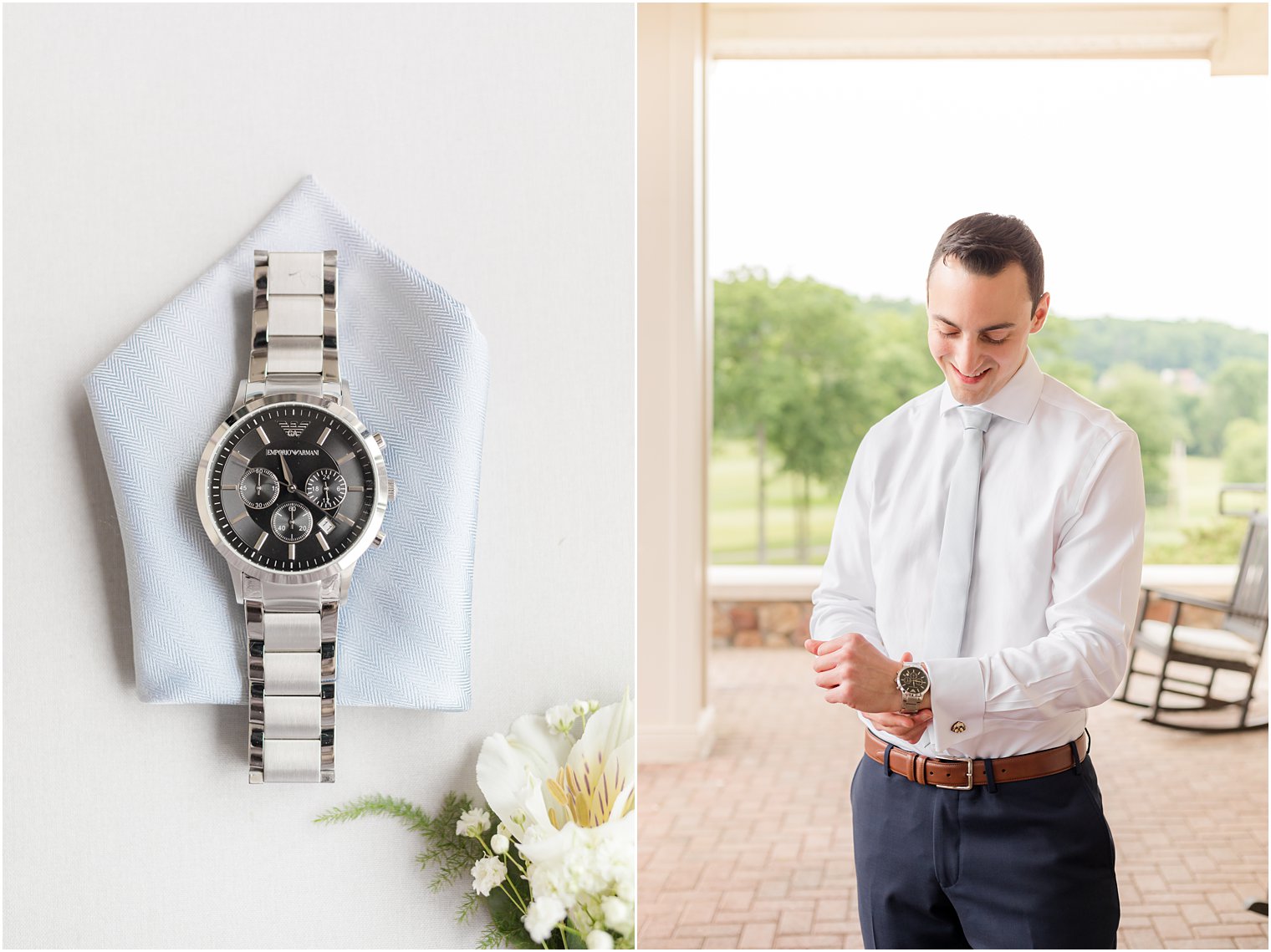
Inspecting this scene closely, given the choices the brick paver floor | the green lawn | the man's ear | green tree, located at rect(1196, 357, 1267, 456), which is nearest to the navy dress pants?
the man's ear

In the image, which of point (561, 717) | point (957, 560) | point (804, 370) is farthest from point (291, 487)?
point (804, 370)

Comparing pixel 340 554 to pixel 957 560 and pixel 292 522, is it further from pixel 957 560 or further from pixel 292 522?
pixel 957 560

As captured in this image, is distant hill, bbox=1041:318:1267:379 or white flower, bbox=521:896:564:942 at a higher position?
distant hill, bbox=1041:318:1267:379

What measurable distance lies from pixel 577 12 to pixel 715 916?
2.58 metres

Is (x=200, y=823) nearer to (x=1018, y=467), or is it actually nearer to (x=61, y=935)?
(x=61, y=935)

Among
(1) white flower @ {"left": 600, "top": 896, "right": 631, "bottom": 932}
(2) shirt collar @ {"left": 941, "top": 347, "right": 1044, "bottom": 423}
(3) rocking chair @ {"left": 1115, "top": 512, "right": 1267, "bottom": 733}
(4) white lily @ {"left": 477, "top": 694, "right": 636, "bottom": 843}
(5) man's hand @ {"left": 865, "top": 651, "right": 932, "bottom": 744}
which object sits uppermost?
(2) shirt collar @ {"left": 941, "top": 347, "right": 1044, "bottom": 423}

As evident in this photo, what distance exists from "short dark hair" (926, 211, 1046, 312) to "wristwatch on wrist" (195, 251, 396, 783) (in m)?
0.87

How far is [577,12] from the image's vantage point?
1569mm

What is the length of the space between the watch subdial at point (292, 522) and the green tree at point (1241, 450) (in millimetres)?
8077

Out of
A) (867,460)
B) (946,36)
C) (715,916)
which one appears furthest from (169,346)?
(946,36)

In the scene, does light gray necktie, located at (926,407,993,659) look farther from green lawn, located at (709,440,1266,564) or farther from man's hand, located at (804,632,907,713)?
green lawn, located at (709,440,1266,564)

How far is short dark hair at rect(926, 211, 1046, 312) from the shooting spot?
1396 mm

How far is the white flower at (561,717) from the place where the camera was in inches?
60.6

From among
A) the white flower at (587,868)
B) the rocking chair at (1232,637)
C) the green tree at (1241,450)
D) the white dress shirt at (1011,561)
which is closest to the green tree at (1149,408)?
the green tree at (1241,450)
